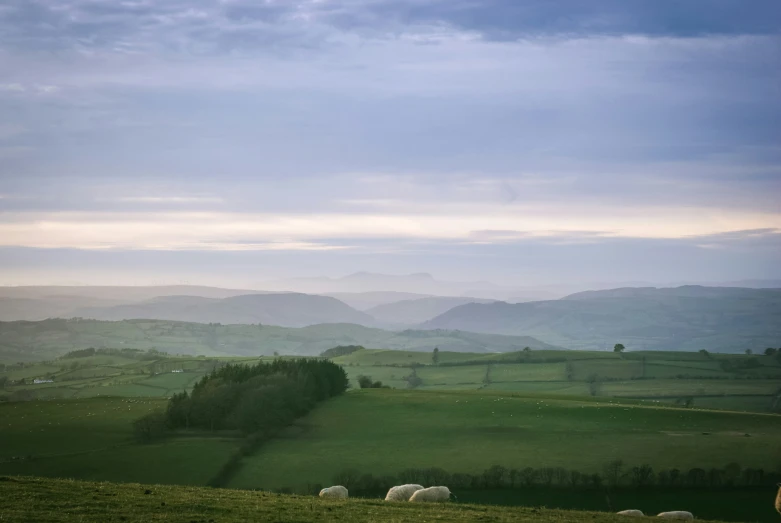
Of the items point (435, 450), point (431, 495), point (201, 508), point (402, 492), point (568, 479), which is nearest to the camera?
point (201, 508)

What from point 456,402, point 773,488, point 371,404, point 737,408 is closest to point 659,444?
point 773,488

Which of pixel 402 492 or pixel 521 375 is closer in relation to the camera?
pixel 402 492

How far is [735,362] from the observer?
14312 cm

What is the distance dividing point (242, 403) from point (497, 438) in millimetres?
29530

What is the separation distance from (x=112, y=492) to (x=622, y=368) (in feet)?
423

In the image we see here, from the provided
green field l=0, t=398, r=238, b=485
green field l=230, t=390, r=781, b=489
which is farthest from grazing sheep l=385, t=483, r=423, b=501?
green field l=0, t=398, r=238, b=485

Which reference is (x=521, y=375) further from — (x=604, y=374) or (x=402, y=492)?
(x=402, y=492)

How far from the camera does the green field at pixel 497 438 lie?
60.8m

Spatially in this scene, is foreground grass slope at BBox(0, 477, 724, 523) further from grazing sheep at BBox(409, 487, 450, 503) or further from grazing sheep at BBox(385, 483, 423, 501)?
grazing sheep at BBox(385, 483, 423, 501)

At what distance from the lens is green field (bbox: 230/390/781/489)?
60.8 m

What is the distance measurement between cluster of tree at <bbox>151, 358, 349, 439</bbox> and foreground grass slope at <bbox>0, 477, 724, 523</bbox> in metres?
45.8

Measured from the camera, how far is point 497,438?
73.3 m

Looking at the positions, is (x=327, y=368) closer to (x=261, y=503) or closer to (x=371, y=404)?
(x=371, y=404)

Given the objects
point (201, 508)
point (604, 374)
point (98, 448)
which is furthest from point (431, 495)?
point (604, 374)
